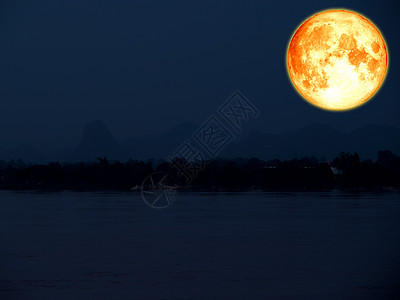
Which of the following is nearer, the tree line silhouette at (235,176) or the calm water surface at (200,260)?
the calm water surface at (200,260)

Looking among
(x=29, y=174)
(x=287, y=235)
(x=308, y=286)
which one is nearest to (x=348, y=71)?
(x=308, y=286)

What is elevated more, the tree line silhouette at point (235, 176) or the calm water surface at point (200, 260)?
the tree line silhouette at point (235, 176)

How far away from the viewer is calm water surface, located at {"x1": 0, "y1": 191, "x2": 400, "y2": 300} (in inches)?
691

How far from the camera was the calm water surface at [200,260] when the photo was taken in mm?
17562

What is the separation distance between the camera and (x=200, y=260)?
76.4 ft

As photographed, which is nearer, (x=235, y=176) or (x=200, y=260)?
(x=200, y=260)

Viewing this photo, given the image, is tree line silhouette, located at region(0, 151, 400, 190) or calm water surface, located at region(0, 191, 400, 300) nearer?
calm water surface, located at region(0, 191, 400, 300)

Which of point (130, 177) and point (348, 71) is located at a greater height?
point (130, 177)

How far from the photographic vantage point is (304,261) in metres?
23.0

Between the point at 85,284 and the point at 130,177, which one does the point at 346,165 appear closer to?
the point at 130,177

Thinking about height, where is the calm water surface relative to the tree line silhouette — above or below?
below

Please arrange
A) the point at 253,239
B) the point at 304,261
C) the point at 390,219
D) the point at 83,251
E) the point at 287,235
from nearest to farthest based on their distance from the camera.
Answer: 1. the point at 304,261
2. the point at 83,251
3. the point at 253,239
4. the point at 287,235
5. the point at 390,219

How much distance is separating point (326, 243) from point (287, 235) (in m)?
4.01

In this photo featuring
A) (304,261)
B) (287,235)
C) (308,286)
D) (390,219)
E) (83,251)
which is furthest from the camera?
(390,219)
